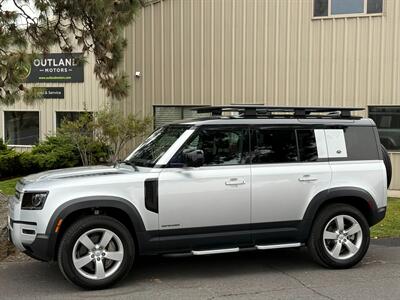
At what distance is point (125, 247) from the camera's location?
583cm

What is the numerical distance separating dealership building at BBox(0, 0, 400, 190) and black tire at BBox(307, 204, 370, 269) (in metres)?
8.73

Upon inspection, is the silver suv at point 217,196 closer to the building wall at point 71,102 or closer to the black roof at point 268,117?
the black roof at point 268,117

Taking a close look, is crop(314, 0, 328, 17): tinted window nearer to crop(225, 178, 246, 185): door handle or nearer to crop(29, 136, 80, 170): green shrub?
crop(29, 136, 80, 170): green shrub

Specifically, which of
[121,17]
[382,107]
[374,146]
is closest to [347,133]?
[374,146]

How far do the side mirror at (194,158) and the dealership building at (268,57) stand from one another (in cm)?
926

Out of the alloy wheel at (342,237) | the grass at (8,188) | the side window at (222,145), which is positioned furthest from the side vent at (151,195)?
the grass at (8,188)

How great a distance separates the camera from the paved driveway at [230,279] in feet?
18.5

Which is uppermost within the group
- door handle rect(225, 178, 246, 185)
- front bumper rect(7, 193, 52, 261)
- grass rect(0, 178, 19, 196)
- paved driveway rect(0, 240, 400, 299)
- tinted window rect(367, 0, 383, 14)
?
tinted window rect(367, 0, 383, 14)

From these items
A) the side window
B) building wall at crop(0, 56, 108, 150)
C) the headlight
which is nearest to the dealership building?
building wall at crop(0, 56, 108, 150)

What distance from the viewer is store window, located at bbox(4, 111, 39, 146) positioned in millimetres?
20766

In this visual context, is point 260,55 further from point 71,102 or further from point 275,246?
point 275,246

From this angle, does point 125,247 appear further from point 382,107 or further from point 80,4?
point 382,107

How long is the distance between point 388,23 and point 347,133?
8.94m

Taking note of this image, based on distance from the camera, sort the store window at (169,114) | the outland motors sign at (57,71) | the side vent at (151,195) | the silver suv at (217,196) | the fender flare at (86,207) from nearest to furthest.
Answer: the fender flare at (86,207) → the silver suv at (217,196) → the side vent at (151,195) → the store window at (169,114) → the outland motors sign at (57,71)
